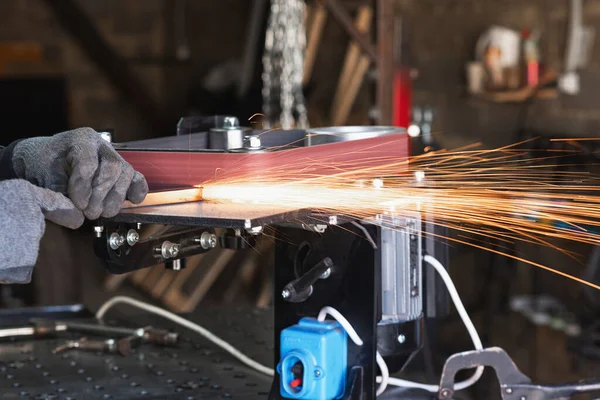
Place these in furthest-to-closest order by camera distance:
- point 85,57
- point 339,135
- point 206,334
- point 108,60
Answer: point 85,57 < point 108,60 < point 206,334 < point 339,135

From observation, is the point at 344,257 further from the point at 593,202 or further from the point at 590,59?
the point at 590,59

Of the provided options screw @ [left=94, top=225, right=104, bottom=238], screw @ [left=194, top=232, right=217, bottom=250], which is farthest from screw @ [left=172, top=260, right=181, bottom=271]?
screw @ [left=94, top=225, right=104, bottom=238]

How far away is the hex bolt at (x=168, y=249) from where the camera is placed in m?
1.47

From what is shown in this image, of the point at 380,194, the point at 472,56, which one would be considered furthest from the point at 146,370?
the point at 472,56

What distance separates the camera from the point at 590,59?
4.20 meters

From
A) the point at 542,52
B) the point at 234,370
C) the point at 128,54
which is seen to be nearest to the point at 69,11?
the point at 128,54

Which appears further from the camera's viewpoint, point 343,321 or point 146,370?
point 146,370

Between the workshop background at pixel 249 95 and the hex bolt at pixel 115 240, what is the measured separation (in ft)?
6.63

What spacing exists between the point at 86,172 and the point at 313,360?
450 millimetres

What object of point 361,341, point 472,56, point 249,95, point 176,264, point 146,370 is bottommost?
point 146,370

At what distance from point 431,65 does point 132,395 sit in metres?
3.57

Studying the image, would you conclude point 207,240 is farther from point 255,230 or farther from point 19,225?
point 19,225

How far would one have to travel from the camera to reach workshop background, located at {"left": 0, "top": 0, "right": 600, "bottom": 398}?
4363 millimetres

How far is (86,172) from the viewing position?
131cm
